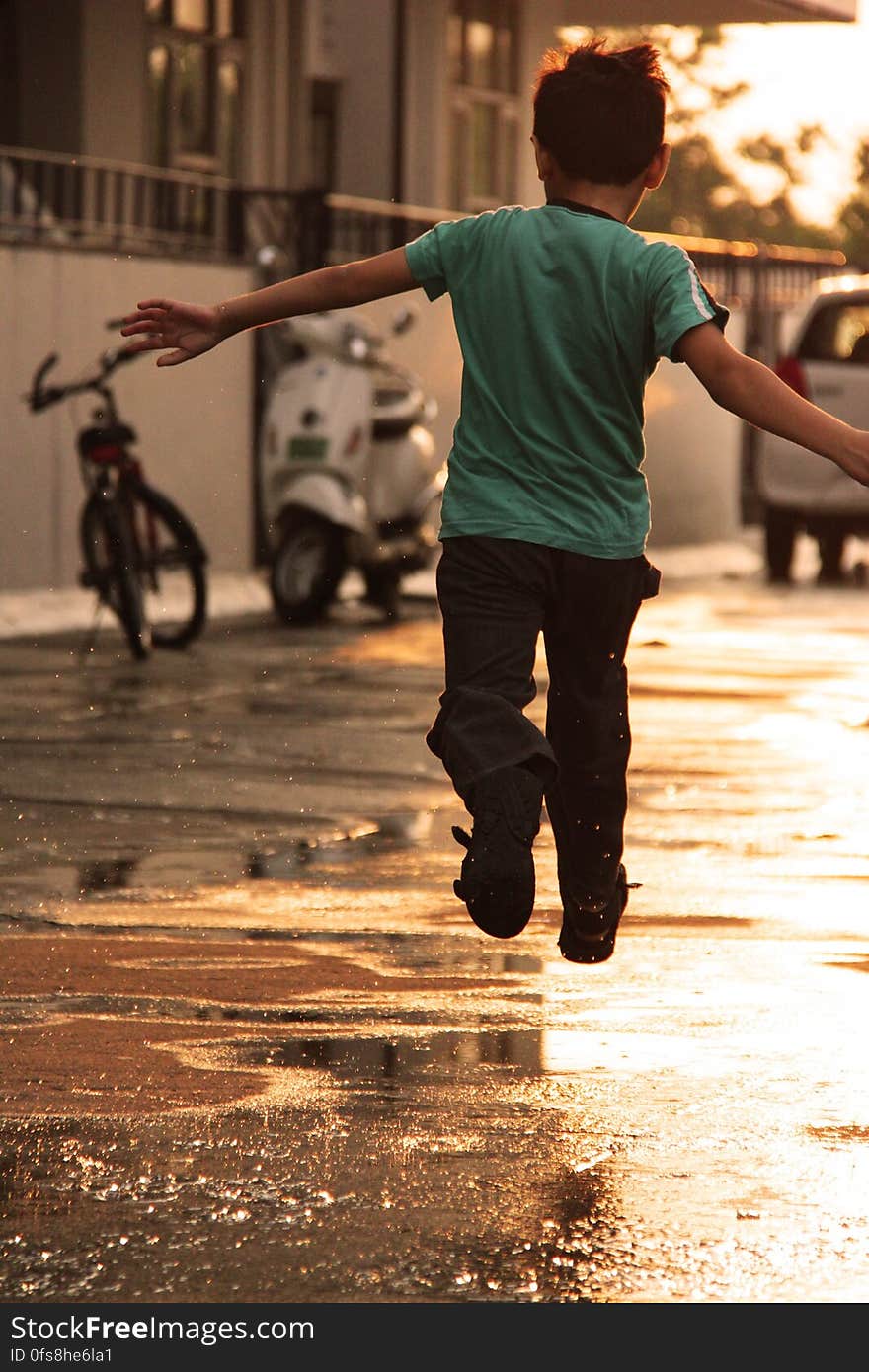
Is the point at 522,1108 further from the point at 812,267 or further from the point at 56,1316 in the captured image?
the point at 812,267

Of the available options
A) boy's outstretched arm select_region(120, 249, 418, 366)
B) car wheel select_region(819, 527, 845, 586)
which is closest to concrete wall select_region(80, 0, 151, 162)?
car wheel select_region(819, 527, 845, 586)

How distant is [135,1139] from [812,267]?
26112 mm

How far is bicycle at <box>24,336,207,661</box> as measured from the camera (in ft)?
43.9

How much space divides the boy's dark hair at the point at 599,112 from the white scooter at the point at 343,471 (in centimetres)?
1031

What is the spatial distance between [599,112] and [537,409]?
1.76ft

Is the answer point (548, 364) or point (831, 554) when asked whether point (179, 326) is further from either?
point (831, 554)

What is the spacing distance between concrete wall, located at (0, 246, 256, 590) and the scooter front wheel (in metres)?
1.99

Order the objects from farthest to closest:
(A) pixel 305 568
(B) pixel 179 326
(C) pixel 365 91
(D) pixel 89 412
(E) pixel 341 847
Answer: (C) pixel 365 91, (D) pixel 89 412, (A) pixel 305 568, (E) pixel 341 847, (B) pixel 179 326

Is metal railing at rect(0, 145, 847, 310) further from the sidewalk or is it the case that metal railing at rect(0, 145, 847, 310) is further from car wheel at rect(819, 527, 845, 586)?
car wheel at rect(819, 527, 845, 586)

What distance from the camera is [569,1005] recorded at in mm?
5719

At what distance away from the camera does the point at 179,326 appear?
529cm

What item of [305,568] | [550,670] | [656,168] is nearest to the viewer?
[656,168]

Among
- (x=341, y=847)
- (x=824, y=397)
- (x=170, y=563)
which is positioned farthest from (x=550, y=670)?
(x=824, y=397)

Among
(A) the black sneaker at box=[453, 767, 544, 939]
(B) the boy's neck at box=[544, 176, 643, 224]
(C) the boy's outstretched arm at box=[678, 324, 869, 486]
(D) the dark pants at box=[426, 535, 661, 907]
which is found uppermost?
(B) the boy's neck at box=[544, 176, 643, 224]
